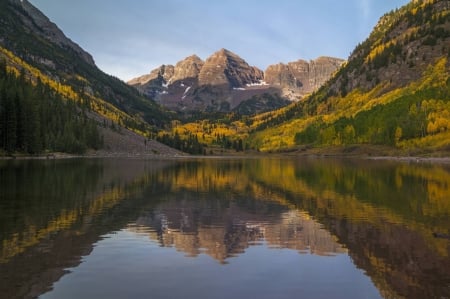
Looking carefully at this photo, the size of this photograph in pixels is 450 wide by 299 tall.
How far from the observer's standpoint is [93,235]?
3095cm

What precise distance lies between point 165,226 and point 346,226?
14435 mm

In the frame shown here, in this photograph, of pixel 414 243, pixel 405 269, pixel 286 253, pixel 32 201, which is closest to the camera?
pixel 405 269

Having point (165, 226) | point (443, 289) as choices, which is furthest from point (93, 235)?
point (443, 289)

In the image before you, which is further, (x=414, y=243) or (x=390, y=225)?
(x=390, y=225)

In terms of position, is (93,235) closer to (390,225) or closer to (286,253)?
(286,253)

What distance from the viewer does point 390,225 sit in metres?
36.0

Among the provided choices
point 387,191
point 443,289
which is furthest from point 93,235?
point 387,191

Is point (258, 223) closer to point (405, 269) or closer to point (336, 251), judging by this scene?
point (336, 251)

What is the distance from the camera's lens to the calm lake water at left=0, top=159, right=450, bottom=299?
65.8ft

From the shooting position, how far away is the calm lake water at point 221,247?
2005cm

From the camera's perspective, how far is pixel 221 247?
28.7 metres

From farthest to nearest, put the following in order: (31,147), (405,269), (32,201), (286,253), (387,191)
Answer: (31,147) → (387,191) → (32,201) → (286,253) → (405,269)

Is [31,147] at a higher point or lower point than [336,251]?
higher

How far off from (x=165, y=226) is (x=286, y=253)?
12.3 meters
